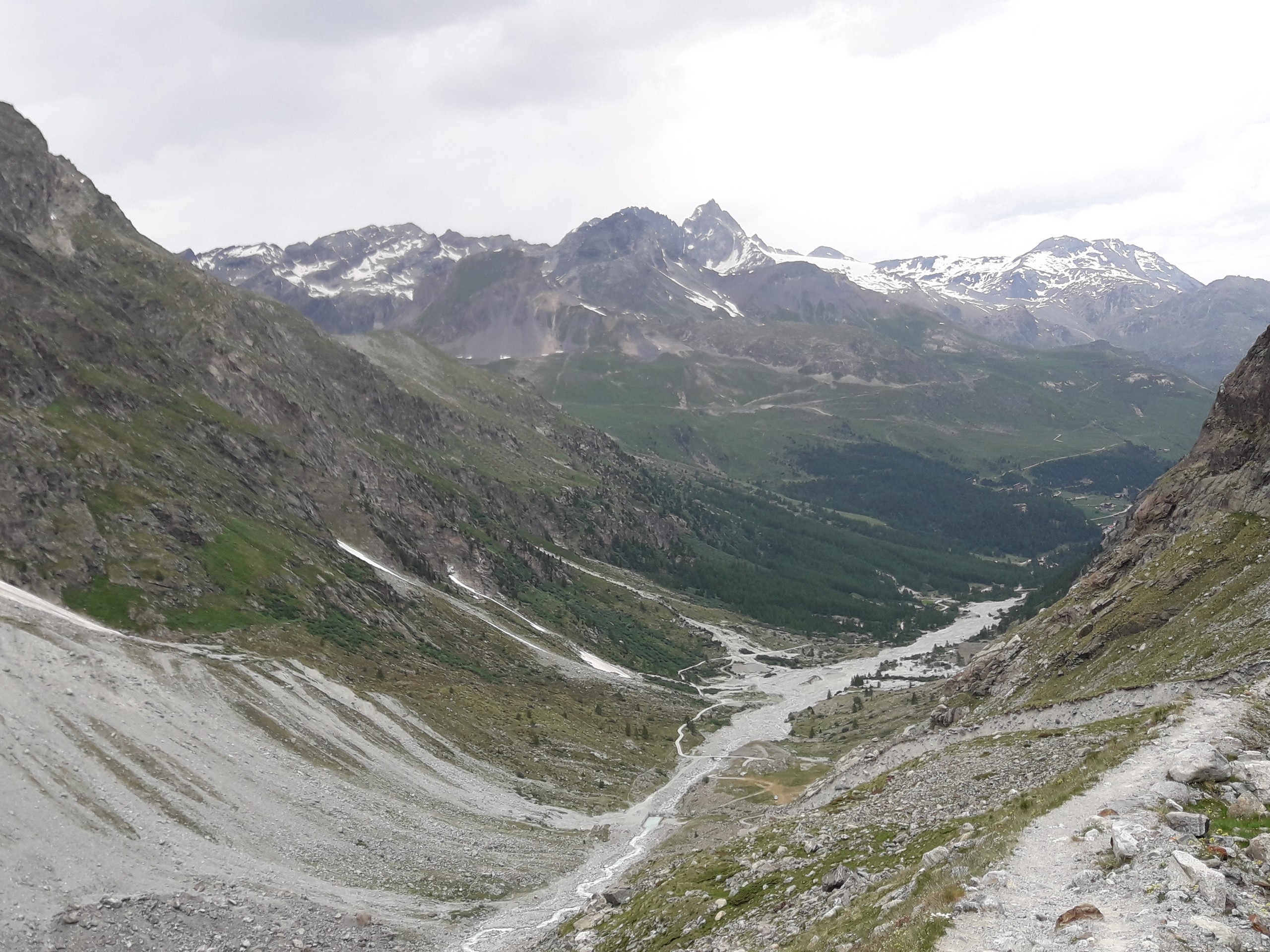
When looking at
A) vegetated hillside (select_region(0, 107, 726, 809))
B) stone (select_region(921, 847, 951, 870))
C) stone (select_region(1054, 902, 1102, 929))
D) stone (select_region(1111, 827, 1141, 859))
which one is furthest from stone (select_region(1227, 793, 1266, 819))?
vegetated hillside (select_region(0, 107, 726, 809))

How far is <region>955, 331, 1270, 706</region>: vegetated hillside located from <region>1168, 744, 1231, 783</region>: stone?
21.9 m

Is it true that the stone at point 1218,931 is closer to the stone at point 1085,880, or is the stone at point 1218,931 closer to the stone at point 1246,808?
the stone at point 1085,880

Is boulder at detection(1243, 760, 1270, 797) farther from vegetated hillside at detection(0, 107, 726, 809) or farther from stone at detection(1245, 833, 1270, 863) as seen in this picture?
vegetated hillside at detection(0, 107, 726, 809)

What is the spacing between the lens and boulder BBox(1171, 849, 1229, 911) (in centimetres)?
2036

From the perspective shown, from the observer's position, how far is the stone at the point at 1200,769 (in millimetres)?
30766

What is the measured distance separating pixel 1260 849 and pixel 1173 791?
8258 millimetres

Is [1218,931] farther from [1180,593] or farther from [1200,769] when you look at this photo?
[1180,593]

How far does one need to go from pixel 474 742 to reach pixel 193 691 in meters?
31.4

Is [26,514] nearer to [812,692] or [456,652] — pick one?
A: [456,652]

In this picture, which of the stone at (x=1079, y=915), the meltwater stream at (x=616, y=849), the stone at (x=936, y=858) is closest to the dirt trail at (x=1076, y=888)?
the stone at (x=1079, y=915)

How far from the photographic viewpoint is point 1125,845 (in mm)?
24594

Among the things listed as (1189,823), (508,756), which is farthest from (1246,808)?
(508,756)

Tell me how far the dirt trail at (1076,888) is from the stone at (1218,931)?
0.26 meters

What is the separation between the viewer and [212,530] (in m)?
126
